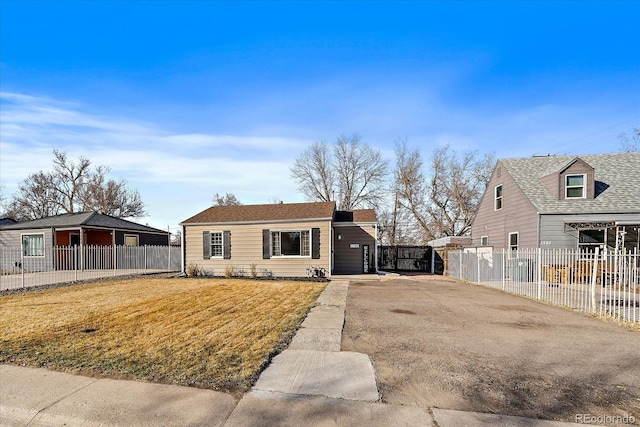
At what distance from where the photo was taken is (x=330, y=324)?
21.7ft

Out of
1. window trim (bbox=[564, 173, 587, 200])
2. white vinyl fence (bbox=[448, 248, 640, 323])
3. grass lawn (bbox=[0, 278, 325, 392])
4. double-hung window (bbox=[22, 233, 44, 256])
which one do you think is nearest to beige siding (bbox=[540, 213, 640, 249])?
window trim (bbox=[564, 173, 587, 200])

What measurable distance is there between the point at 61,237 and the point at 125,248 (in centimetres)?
677

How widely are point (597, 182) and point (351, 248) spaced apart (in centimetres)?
1207

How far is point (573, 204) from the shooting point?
49.6 ft

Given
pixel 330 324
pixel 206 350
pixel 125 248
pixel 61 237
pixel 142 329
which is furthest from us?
pixel 61 237

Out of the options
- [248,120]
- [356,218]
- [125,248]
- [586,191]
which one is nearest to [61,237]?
[125,248]

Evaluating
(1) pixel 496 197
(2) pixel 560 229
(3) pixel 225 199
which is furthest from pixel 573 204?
(3) pixel 225 199

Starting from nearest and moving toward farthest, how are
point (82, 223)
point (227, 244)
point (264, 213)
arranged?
point (227, 244), point (264, 213), point (82, 223)

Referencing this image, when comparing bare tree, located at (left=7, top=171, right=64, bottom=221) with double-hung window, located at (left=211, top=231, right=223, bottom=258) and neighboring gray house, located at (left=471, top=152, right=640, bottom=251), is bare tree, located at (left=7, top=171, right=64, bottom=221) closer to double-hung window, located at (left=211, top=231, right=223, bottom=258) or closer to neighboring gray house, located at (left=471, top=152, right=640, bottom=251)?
double-hung window, located at (left=211, top=231, right=223, bottom=258)

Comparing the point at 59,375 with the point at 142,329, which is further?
the point at 142,329

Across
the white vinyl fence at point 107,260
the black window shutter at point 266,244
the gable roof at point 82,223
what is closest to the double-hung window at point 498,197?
the black window shutter at point 266,244

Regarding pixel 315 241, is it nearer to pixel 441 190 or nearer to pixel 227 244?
pixel 227 244

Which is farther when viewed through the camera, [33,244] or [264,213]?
[33,244]

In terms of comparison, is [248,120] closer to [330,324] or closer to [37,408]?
[330,324]
